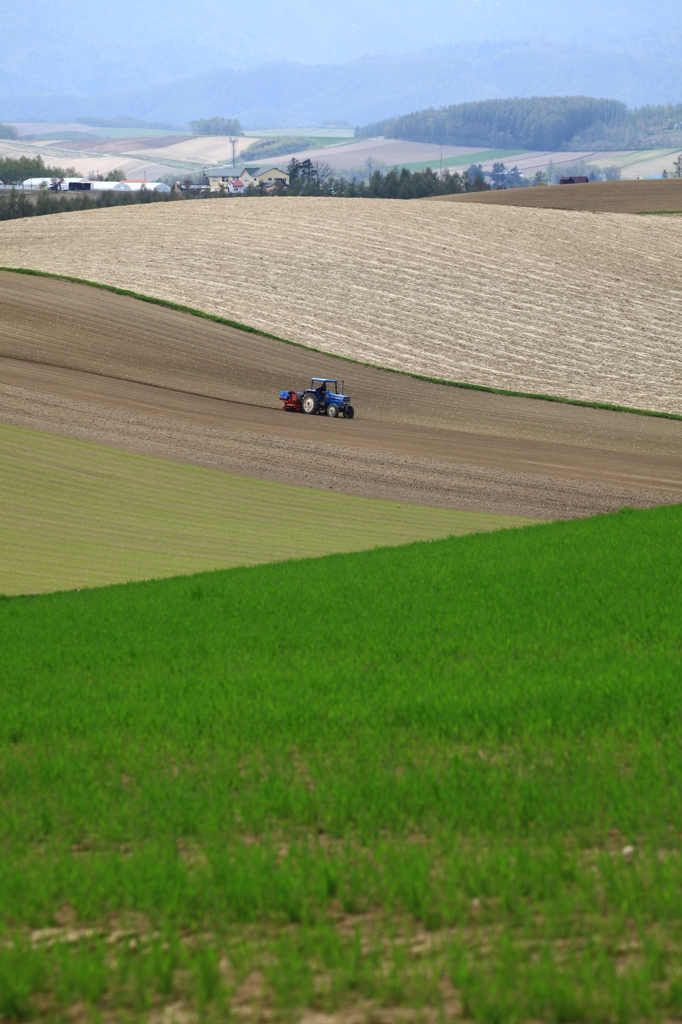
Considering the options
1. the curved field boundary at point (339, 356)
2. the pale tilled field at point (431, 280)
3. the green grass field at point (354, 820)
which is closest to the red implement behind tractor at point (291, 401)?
the curved field boundary at point (339, 356)

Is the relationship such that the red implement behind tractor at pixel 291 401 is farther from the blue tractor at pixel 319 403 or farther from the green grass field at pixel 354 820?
the green grass field at pixel 354 820

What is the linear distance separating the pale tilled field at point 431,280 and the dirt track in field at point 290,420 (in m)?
4.15

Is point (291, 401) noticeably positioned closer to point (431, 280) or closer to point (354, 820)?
point (431, 280)

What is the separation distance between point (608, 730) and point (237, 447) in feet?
87.5

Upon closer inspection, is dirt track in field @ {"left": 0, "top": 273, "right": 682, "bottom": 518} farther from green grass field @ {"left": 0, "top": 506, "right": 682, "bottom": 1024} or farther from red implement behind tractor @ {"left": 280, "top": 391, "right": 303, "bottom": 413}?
green grass field @ {"left": 0, "top": 506, "right": 682, "bottom": 1024}

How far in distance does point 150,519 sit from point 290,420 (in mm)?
14867

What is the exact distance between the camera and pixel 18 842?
6.75m

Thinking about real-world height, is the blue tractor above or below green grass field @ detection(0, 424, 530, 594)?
above

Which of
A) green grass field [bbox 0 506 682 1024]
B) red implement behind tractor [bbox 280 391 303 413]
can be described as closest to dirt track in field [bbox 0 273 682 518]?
red implement behind tractor [bbox 280 391 303 413]

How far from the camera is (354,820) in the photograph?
269 inches

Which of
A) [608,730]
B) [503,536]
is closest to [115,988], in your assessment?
[608,730]

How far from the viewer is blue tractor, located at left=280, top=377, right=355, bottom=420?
4125 centimetres

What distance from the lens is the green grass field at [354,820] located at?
4.86 metres

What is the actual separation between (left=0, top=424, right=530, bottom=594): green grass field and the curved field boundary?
765 inches
